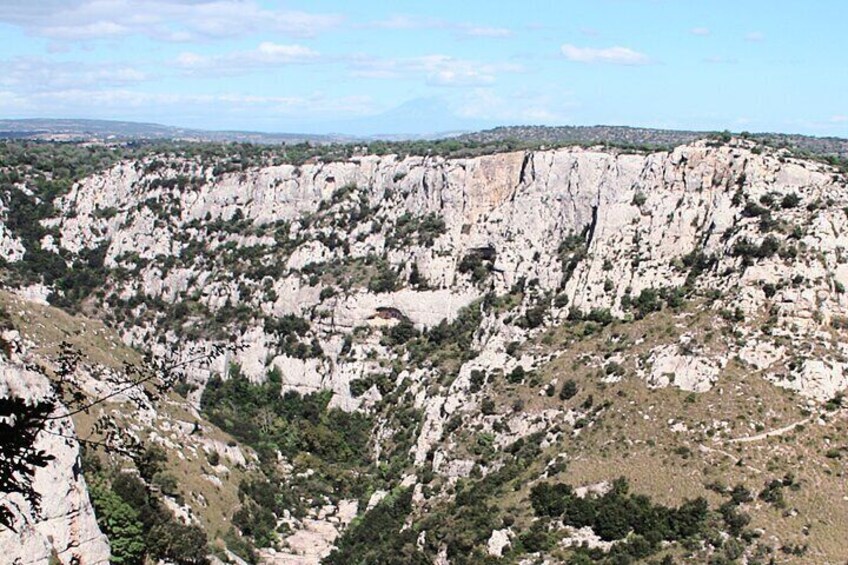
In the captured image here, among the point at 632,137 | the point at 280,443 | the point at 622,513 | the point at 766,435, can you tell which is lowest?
the point at 280,443

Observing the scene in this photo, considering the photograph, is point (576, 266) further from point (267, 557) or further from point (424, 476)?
point (267, 557)

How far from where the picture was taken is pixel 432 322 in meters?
82.7

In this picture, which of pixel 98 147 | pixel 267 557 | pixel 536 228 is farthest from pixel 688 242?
pixel 98 147

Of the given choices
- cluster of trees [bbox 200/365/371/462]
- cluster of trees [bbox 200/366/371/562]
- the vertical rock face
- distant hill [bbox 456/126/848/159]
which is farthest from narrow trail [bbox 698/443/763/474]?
distant hill [bbox 456/126/848/159]

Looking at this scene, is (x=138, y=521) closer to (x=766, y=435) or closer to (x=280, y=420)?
(x=766, y=435)

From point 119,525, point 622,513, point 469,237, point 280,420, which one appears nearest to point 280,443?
point 280,420

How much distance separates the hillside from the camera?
164 feet

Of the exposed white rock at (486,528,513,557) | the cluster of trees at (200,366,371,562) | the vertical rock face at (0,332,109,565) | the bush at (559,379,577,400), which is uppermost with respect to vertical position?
the vertical rock face at (0,332,109,565)

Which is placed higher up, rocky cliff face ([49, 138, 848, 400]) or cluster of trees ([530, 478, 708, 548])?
rocky cliff face ([49, 138, 848, 400])

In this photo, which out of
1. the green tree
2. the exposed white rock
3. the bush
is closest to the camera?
the green tree

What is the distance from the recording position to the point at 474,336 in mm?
77125

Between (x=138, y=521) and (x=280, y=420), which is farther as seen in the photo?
(x=280, y=420)

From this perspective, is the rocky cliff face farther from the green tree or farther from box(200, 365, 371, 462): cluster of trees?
the green tree

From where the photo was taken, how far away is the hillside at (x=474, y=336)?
5009 centimetres
